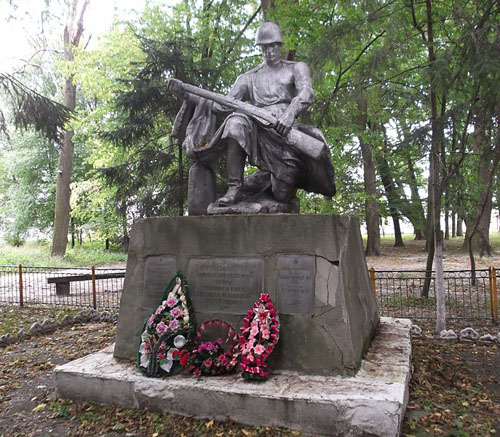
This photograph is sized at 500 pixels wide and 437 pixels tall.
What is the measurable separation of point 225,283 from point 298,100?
71.9 inches

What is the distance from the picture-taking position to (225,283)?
12.6 feet

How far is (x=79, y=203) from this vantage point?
22.8 m

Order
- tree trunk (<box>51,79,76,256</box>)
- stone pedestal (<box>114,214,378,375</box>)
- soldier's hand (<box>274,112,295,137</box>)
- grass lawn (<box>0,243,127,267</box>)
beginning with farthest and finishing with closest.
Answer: tree trunk (<box>51,79,76,256</box>) < grass lawn (<box>0,243,127,267</box>) < soldier's hand (<box>274,112,295,137</box>) < stone pedestal (<box>114,214,378,375</box>)

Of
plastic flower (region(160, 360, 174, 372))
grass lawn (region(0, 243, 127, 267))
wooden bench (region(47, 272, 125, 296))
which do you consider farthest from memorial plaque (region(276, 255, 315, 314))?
grass lawn (region(0, 243, 127, 267))

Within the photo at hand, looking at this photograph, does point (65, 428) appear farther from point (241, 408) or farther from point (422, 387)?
point (422, 387)

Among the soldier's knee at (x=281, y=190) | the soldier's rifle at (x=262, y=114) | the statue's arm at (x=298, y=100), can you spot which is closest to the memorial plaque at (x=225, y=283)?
the soldier's knee at (x=281, y=190)

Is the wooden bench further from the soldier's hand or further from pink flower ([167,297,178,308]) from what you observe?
the soldier's hand

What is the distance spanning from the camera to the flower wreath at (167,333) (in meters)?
3.56

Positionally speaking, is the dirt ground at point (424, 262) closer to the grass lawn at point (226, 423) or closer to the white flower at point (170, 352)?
the grass lawn at point (226, 423)

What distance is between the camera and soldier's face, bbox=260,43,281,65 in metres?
4.36

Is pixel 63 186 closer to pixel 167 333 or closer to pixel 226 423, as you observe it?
pixel 167 333

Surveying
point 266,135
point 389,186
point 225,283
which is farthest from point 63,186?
point 225,283

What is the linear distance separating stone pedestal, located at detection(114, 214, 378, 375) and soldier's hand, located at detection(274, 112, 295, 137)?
813mm

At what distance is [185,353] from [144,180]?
8472mm
